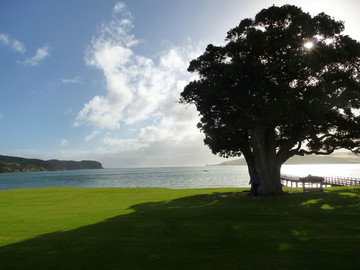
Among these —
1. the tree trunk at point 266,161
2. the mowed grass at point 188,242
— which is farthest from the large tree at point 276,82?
the mowed grass at point 188,242

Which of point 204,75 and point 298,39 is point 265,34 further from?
point 204,75

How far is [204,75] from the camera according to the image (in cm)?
2970

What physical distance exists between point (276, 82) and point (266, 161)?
323 inches

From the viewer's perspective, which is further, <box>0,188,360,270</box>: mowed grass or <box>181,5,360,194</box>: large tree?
<box>181,5,360,194</box>: large tree

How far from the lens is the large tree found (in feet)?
76.9

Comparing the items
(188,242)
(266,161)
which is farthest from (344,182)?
(188,242)

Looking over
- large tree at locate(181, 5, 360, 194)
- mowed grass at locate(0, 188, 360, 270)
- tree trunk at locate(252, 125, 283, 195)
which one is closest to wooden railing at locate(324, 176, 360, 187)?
large tree at locate(181, 5, 360, 194)

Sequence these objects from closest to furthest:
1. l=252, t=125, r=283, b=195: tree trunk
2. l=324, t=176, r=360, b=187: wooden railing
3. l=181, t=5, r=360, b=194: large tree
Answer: l=181, t=5, r=360, b=194: large tree, l=252, t=125, r=283, b=195: tree trunk, l=324, t=176, r=360, b=187: wooden railing

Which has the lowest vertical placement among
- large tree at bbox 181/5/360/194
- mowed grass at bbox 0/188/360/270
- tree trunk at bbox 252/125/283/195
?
mowed grass at bbox 0/188/360/270

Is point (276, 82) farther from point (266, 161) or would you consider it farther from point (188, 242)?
point (188, 242)

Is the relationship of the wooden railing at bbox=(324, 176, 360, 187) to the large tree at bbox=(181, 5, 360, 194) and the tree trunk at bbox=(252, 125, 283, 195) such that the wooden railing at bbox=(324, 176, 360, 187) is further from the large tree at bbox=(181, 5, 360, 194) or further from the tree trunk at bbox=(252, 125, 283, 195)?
the tree trunk at bbox=(252, 125, 283, 195)

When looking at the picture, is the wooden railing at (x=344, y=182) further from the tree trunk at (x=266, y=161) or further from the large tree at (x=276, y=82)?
the tree trunk at (x=266, y=161)

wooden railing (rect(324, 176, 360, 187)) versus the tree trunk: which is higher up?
the tree trunk

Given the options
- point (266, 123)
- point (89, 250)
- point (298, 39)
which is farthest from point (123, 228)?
point (298, 39)
